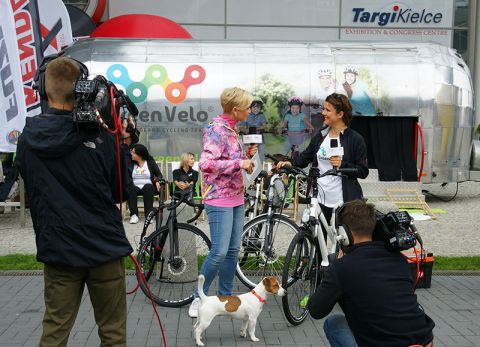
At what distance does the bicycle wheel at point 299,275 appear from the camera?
18.9 ft

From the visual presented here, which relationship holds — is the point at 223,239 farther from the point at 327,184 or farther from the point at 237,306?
the point at 327,184

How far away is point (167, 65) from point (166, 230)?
25.9ft

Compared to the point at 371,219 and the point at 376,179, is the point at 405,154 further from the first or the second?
the point at 371,219

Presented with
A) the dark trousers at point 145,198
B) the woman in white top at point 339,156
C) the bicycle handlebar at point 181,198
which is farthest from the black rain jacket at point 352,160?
the dark trousers at point 145,198

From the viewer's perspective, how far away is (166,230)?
255 inches

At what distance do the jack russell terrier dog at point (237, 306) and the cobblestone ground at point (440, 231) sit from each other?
4336mm

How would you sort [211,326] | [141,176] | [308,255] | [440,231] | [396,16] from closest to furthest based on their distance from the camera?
1. [211,326]
2. [308,255]
3. [440,231]
4. [141,176]
5. [396,16]

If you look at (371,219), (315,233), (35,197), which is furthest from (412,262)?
(35,197)

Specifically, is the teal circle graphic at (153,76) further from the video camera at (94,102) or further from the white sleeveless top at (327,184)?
the video camera at (94,102)

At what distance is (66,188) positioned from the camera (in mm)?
3689

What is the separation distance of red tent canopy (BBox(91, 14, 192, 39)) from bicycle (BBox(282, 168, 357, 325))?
10796 millimetres

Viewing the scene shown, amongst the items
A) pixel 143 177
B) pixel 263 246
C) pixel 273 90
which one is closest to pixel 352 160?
pixel 263 246

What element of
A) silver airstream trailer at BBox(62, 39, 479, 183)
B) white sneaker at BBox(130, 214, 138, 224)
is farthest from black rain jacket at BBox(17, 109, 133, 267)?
silver airstream trailer at BBox(62, 39, 479, 183)

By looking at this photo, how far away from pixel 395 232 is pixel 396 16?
62.6 ft
